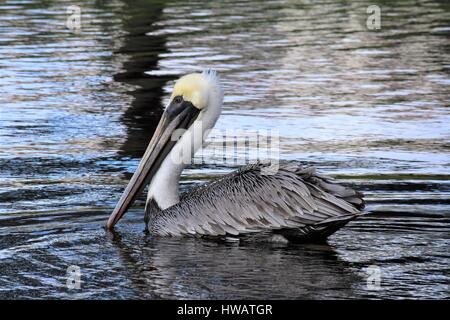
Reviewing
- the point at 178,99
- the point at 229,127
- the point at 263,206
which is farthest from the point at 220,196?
the point at 229,127

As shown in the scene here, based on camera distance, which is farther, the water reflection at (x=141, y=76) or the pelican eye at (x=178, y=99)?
the water reflection at (x=141, y=76)

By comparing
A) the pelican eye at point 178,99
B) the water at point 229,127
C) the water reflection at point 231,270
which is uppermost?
the pelican eye at point 178,99

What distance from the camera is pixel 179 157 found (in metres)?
7.00

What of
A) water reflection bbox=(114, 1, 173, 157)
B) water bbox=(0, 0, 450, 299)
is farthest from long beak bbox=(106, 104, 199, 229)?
water reflection bbox=(114, 1, 173, 157)

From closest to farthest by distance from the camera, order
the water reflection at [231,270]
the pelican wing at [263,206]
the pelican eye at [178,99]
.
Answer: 1. the water reflection at [231,270]
2. the pelican wing at [263,206]
3. the pelican eye at [178,99]

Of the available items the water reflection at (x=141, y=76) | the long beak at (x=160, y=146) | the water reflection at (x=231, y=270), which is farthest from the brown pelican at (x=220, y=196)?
the water reflection at (x=141, y=76)

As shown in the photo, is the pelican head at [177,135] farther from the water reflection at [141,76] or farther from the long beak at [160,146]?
the water reflection at [141,76]

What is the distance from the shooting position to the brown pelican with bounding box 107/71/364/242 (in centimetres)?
633

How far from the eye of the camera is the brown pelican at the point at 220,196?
20.8 feet

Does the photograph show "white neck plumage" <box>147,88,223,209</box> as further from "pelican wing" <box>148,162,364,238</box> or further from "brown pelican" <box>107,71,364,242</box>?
"pelican wing" <box>148,162,364,238</box>

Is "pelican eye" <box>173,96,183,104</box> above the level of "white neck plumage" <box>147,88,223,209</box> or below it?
above

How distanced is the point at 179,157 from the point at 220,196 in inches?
20.5

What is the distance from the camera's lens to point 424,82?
40.2 ft
